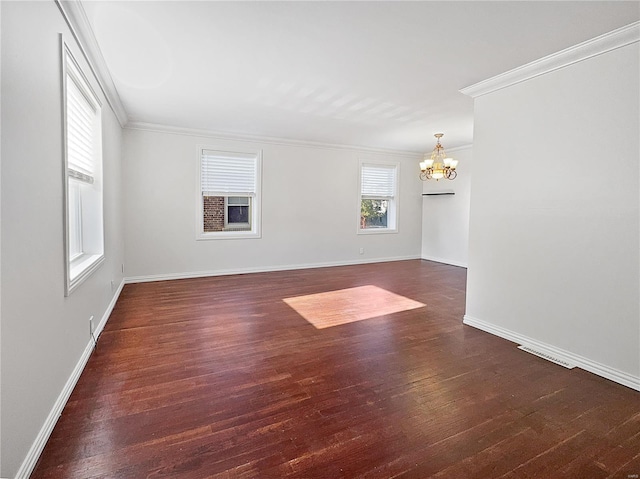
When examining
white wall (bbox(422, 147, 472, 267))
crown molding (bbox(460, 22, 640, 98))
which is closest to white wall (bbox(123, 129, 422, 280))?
white wall (bbox(422, 147, 472, 267))

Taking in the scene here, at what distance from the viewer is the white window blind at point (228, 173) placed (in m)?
5.77

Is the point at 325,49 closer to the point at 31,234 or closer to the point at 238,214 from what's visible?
the point at 31,234

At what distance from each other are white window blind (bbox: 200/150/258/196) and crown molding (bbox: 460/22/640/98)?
3.80 m

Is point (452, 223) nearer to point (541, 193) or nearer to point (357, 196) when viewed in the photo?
point (357, 196)

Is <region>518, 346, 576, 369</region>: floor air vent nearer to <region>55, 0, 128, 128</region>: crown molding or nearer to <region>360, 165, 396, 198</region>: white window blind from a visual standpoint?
<region>55, 0, 128, 128</region>: crown molding

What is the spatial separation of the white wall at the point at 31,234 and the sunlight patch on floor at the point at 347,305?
221cm

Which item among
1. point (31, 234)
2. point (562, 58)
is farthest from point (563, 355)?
point (31, 234)

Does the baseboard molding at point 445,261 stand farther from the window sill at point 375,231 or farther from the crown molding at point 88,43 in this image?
the crown molding at point 88,43

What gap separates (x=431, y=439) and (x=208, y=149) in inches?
206

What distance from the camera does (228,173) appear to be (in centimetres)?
595

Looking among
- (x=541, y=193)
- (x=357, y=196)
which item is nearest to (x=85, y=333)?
(x=541, y=193)

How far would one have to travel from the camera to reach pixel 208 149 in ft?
18.7

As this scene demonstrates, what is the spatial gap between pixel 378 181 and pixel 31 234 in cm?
655

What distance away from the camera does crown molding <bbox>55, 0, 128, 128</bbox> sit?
7.02 ft
